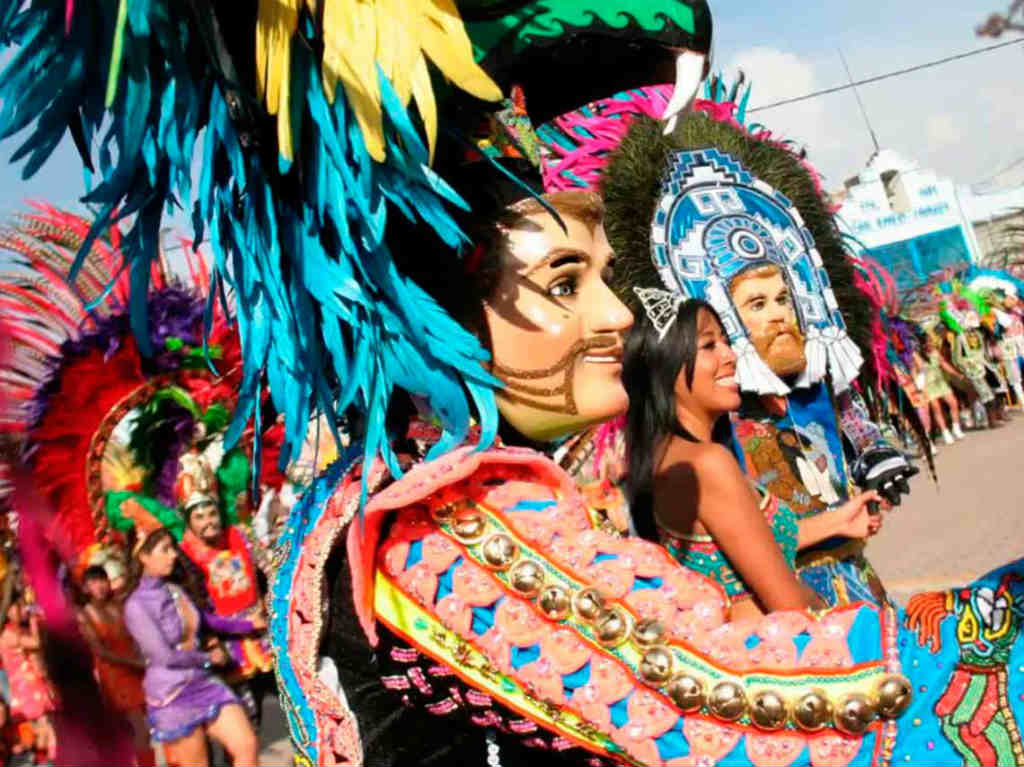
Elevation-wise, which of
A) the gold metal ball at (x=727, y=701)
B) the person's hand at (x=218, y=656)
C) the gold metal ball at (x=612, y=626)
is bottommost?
the person's hand at (x=218, y=656)

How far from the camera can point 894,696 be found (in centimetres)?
136

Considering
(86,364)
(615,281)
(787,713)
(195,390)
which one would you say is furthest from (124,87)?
(195,390)

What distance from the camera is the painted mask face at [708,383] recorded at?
9.99 ft

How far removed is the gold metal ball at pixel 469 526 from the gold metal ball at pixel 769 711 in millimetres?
409

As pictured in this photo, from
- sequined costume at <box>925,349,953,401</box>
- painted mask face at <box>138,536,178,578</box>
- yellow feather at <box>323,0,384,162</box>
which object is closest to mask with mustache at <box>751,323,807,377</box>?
yellow feather at <box>323,0,384,162</box>

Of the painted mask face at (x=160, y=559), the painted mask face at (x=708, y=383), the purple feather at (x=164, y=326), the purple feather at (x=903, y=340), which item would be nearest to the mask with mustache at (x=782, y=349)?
the painted mask face at (x=708, y=383)

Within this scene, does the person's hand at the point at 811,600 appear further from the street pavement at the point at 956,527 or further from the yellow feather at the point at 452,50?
the street pavement at the point at 956,527

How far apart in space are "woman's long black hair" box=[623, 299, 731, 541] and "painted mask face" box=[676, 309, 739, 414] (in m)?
0.02

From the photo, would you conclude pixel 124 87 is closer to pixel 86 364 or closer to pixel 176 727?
pixel 86 364

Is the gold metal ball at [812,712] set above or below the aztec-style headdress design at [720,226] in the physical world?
below

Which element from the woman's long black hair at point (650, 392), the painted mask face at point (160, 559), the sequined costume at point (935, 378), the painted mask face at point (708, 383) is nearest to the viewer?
the woman's long black hair at point (650, 392)

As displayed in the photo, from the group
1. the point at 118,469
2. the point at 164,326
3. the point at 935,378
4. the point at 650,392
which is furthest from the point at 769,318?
the point at 935,378

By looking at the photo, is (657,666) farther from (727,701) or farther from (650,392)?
(650,392)

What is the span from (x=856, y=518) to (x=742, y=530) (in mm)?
630
